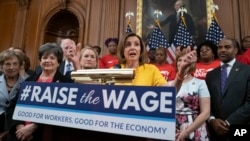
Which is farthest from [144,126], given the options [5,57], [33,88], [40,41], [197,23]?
[40,41]

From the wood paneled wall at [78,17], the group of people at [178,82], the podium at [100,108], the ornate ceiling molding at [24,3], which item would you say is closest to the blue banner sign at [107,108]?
the podium at [100,108]

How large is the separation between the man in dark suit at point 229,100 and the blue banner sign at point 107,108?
4.78 feet

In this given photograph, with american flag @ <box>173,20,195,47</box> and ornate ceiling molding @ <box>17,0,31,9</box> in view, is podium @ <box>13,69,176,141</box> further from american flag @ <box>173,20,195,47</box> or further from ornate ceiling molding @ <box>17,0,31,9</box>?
ornate ceiling molding @ <box>17,0,31,9</box>

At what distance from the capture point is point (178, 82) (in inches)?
59.4

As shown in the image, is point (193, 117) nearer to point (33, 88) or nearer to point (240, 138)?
point (240, 138)

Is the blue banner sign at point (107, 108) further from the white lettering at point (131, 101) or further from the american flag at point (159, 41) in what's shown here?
the american flag at point (159, 41)

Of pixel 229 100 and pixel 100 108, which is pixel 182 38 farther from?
pixel 100 108

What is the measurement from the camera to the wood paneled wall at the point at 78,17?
507 cm

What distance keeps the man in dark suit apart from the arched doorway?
5206mm

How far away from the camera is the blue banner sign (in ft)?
3.03

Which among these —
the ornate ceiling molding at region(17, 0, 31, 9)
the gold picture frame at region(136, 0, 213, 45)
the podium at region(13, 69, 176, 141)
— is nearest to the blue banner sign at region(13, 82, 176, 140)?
the podium at region(13, 69, 176, 141)

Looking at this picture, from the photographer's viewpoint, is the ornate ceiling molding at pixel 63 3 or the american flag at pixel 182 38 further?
the ornate ceiling molding at pixel 63 3

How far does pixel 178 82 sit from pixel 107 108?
65 cm

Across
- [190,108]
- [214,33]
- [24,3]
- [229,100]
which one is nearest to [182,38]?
[214,33]
